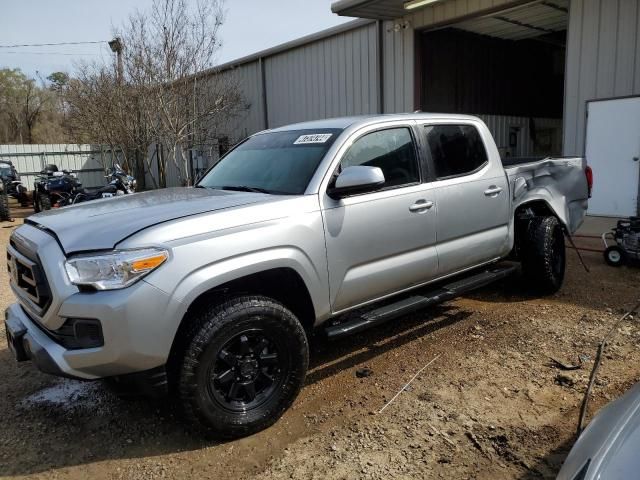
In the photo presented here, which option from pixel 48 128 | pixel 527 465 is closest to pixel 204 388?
pixel 527 465

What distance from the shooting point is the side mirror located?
3391 mm

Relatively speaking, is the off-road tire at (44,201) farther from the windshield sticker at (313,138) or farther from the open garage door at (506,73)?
the windshield sticker at (313,138)

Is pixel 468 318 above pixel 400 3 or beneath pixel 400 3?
beneath

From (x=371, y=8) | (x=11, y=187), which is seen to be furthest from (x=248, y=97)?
(x=11, y=187)

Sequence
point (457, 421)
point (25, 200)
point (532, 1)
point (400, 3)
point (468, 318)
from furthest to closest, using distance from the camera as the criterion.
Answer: point (25, 200) < point (400, 3) < point (532, 1) < point (468, 318) < point (457, 421)

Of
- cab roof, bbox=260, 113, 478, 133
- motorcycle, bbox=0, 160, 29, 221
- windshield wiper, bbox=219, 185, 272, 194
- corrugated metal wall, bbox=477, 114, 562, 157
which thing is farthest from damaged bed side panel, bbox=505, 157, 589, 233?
motorcycle, bbox=0, 160, 29, 221

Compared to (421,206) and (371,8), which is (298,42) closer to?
(371,8)

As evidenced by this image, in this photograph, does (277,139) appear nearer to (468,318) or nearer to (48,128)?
(468,318)

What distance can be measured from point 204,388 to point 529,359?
8.54 feet

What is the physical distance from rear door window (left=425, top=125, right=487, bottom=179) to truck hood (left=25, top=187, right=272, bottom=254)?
1664mm

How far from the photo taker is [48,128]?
1746 inches

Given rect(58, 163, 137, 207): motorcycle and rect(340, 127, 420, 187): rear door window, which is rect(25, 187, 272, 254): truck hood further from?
rect(58, 163, 137, 207): motorcycle

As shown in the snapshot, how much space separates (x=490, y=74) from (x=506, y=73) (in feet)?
3.21

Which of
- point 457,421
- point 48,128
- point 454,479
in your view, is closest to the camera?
point 454,479
